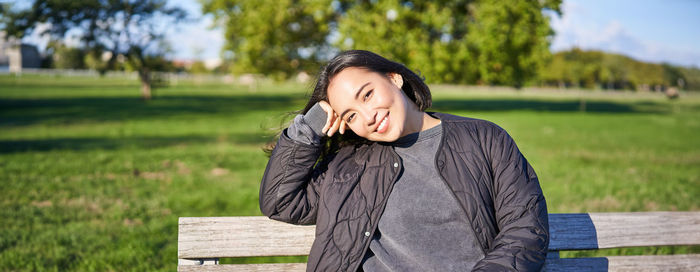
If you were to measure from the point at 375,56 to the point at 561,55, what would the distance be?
10453cm

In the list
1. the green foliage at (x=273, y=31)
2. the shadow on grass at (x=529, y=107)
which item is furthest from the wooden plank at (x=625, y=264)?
the shadow on grass at (x=529, y=107)

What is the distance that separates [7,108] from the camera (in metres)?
23.2

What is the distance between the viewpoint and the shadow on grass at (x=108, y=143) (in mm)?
11672

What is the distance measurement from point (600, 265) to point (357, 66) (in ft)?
4.68

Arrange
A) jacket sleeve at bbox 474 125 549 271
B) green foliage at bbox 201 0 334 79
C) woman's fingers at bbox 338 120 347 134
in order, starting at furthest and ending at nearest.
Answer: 1. green foliage at bbox 201 0 334 79
2. woman's fingers at bbox 338 120 347 134
3. jacket sleeve at bbox 474 125 549 271

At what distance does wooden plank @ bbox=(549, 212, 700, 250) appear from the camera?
7.79ft

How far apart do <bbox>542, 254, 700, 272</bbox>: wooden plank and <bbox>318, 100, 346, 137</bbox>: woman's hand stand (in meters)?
1.11

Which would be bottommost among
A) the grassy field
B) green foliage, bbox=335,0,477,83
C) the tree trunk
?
the tree trunk

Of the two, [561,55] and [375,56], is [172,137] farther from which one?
[561,55]

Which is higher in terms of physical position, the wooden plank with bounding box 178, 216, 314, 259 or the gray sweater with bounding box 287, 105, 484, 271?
the gray sweater with bounding box 287, 105, 484, 271

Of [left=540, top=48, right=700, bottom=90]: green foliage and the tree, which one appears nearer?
the tree

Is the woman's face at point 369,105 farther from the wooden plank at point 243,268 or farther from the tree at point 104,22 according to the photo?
the tree at point 104,22

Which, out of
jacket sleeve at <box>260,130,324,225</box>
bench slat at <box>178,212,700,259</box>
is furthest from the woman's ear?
bench slat at <box>178,212,700,259</box>

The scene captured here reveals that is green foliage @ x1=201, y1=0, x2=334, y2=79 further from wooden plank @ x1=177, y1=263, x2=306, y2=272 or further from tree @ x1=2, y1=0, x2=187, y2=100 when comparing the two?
wooden plank @ x1=177, y1=263, x2=306, y2=272
